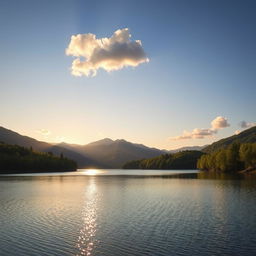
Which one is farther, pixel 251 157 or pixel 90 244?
pixel 251 157

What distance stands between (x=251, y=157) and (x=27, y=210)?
157 m

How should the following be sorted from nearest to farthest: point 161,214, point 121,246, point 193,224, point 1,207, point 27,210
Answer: point 121,246 < point 193,224 < point 161,214 < point 27,210 < point 1,207

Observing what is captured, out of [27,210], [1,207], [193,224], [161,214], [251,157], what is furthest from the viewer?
[251,157]

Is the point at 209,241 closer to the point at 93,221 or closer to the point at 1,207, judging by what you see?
the point at 93,221

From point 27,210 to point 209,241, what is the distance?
37.8 meters

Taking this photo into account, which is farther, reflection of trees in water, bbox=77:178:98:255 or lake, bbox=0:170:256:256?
reflection of trees in water, bbox=77:178:98:255

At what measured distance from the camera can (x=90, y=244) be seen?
116 ft

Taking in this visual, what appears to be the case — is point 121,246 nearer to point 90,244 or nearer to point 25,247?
point 90,244

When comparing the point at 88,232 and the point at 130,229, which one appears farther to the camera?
the point at 130,229

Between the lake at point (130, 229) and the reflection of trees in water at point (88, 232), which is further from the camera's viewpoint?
the reflection of trees in water at point (88, 232)

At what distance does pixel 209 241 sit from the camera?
118 feet

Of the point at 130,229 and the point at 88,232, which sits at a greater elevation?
the point at 130,229

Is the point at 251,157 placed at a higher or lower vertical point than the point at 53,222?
higher

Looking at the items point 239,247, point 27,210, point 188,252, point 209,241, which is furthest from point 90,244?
point 27,210
